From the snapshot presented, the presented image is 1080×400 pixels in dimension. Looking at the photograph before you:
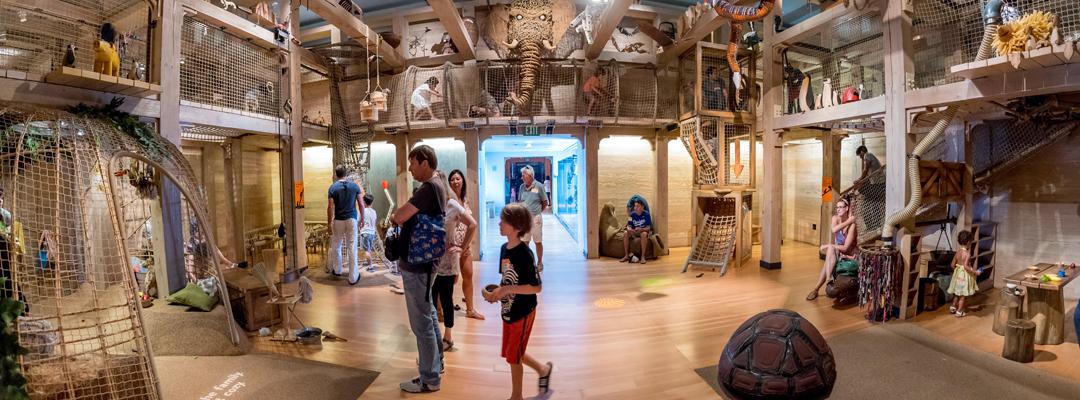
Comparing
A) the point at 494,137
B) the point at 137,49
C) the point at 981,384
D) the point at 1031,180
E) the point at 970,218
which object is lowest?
the point at 981,384

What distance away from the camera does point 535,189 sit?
24.0 ft

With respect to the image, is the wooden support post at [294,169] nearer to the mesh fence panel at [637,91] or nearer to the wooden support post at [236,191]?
the wooden support post at [236,191]

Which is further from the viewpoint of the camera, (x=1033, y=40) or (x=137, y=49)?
(x=137, y=49)

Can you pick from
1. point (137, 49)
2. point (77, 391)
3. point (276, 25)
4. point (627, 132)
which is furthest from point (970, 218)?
point (137, 49)

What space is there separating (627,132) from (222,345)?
24.3 ft

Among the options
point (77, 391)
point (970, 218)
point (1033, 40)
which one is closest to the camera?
point (77, 391)

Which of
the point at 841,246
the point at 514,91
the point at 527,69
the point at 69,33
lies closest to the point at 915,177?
the point at 841,246

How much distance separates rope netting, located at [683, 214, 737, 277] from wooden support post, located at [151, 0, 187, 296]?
718 centimetres

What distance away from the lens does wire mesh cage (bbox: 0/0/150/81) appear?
15.9ft

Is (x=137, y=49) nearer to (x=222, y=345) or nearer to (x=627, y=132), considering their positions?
(x=222, y=345)

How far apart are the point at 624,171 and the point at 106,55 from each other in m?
7.77

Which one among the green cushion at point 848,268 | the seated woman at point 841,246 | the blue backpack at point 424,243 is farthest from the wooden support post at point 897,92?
the blue backpack at point 424,243

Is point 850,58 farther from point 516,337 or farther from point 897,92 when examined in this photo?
point 516,337

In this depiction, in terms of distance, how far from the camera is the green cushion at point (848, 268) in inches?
237
